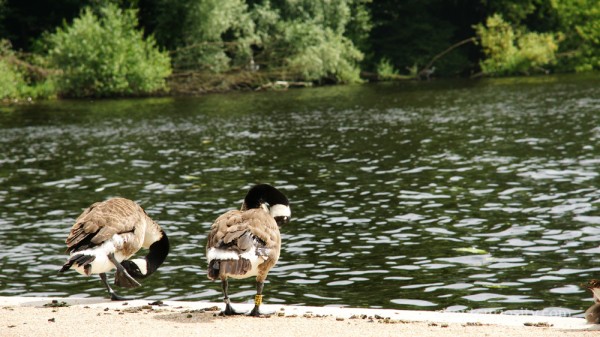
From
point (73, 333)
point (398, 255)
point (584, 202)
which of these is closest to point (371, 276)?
point (398, 255)

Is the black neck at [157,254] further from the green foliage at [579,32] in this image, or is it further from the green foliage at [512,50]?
the green foliage at [579,32]

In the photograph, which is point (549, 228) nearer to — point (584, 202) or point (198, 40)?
point (584, 202)

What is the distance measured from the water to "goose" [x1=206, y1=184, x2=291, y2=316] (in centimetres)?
174

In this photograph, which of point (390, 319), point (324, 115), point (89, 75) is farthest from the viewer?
point (89, 75)

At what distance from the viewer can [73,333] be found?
8203 mm

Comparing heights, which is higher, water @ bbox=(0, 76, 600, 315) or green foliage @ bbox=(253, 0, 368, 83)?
green foliage @ bbox=(253, 0, 368, 83)

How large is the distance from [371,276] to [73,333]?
5.05 m

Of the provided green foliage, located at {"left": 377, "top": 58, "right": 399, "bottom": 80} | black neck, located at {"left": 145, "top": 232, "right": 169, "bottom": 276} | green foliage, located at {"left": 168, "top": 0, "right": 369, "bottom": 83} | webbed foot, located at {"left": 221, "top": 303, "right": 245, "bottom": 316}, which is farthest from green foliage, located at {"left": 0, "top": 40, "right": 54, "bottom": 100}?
webbed foot, located at {"left": 221, "top": 303, "right": 245, "bottom": 316}

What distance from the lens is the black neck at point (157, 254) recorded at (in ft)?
33.8

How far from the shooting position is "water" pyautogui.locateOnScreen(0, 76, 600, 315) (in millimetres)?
11844

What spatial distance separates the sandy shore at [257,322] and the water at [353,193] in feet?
5.18

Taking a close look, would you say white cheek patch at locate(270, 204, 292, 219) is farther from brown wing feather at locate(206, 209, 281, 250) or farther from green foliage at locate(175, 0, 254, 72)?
green foliage at locate(175, 0, 254, 72)

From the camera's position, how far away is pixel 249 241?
8688mm

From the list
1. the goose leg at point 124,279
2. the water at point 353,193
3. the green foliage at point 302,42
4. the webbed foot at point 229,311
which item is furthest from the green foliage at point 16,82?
the webbed foot at point 229,311
